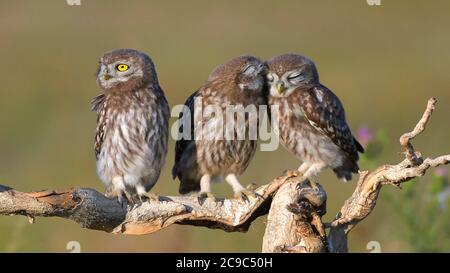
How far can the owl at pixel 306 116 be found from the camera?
773 cm

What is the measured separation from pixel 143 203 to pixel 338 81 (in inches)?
585

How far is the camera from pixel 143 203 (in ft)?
23.2

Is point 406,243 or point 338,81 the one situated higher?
point 338,81

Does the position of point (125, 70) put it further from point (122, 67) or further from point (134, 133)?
point (134, 133)

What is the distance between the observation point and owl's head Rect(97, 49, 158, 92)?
772 centimetres

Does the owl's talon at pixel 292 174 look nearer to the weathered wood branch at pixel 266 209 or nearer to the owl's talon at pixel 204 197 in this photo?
the weathered wood branch at pixel 266 209

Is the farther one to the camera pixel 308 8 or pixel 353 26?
pixel 308 8

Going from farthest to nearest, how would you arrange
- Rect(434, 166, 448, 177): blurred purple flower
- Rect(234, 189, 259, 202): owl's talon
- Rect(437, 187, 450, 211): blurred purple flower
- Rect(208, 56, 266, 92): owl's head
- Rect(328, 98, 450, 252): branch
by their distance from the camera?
Rect(437, 187, 450, 211): blurred purple flower → Rect(434, 166, 448, 177): blurred purple flower → Rect(208, 56, 266, 92): owl's head → Rect(234, 189, 259, 202): owl's talon → Rect(328, 98, 450, 252): branch

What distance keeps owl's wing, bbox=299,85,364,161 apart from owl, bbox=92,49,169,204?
3.23ft

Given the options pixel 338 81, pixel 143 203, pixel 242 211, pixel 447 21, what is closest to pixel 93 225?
pixel 143 203

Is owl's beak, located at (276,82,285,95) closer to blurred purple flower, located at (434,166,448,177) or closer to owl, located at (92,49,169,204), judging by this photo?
owl, located at (92,49,169,204)

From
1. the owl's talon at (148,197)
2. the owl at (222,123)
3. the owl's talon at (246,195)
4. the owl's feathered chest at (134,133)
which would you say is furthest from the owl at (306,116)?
the owl's talon at (148,197)

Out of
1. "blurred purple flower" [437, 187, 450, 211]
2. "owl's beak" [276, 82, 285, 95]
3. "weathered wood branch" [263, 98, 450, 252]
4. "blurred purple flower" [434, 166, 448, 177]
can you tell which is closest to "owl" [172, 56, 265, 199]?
"owl's beak" [276, 82, 285, 95]
